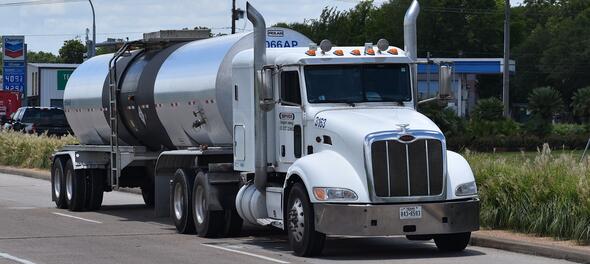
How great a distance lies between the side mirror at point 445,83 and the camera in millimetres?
15906

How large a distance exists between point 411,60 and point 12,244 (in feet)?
20.7

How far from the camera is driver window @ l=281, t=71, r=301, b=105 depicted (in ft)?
52.0

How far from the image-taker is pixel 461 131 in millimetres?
53156

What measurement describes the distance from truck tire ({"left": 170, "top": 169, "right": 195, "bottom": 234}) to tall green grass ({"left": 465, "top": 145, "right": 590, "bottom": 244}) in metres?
4.60

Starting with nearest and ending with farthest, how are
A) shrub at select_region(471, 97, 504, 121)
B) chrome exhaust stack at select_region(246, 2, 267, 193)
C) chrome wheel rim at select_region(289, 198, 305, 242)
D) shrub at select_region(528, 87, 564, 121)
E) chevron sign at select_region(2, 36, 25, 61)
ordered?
chrome wheel rim at select_region(289, 198, 305, 242) < chrome exhaust stack at select_region(246, 2, 267, 193) < shrub at select_region(528, 87, 564, 121) < chevron sign at select_region(2, 36, 25, 61) < shrub at select_region(471, 97, 504, 121)

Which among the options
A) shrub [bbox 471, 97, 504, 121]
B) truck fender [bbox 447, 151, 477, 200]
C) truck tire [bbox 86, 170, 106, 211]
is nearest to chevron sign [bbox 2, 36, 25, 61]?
shrub [bbox 471, 97, 504, 121]

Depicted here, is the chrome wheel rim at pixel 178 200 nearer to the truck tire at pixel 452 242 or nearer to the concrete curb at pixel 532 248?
the truck tire at pixel 452 242

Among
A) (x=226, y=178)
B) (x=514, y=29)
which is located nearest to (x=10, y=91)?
(x=226, y=178)

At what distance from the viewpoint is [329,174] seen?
1463 centimetres

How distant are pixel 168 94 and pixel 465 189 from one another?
6569mm

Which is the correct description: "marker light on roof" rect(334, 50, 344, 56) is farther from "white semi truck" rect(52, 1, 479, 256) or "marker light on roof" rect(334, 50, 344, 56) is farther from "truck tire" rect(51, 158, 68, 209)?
"truck tire" rect(51, 158, 68, 209)

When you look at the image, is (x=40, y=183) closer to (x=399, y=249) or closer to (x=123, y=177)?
(x=123, y=177)

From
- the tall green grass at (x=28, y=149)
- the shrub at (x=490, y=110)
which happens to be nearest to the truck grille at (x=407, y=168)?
the tall green grass at (x=28, y=149)

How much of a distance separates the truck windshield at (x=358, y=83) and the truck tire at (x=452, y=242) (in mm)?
2015
